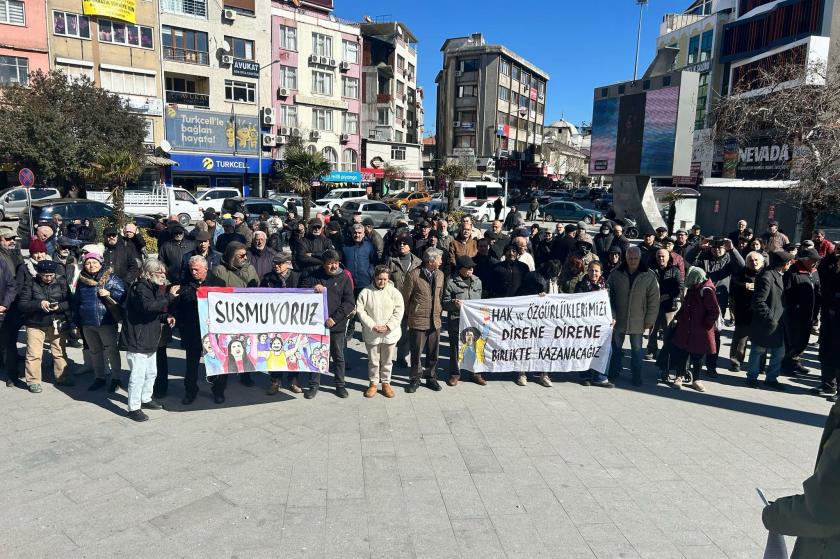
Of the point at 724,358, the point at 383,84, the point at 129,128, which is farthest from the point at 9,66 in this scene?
the point at 724,358

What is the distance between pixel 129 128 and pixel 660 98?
27290 mm

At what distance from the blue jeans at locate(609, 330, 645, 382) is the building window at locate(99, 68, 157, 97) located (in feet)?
120

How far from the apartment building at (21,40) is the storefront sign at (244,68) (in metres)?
10.9

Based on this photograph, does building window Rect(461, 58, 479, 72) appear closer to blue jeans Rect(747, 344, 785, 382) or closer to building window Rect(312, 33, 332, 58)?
building window Rect(312, 33, 332, 58)

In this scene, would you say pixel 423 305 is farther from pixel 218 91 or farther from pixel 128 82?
pixel 218 91

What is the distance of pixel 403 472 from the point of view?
16.5ft

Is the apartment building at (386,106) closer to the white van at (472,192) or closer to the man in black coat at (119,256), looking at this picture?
the white van at (472,192)

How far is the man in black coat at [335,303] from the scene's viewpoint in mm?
6742

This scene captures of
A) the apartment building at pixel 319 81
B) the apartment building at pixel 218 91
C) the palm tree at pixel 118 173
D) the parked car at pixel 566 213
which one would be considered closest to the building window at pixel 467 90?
the apartment building at pixel 319 81

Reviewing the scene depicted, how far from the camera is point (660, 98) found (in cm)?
2944

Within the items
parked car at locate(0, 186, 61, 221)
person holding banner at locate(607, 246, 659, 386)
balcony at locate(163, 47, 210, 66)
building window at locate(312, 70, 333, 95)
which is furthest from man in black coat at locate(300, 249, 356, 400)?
building window at locate(312, 70, 333, 95)

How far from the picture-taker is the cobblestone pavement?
13.3 feet

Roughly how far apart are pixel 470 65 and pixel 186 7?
1424 inches

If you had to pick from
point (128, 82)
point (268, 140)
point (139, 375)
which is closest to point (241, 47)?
point (268, 140)
